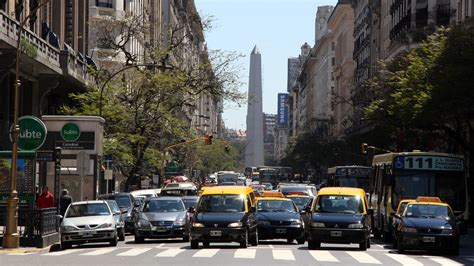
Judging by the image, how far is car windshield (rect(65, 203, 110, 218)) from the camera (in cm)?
3312

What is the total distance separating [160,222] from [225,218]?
5.10 metres

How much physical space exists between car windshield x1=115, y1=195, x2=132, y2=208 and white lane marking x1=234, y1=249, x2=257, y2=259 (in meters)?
14.8

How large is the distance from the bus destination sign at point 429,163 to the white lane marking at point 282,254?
870 centimetres

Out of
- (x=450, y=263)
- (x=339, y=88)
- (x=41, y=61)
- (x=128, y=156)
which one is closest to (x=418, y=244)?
(x=450, y=263)

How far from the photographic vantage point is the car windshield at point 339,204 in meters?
31.3

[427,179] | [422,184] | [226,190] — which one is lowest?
[226,190]

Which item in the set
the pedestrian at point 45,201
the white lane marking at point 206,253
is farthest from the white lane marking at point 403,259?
the pedestrian at point 45,201

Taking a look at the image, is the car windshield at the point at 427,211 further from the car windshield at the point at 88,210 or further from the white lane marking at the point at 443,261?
the car windshield at the point at 88,210

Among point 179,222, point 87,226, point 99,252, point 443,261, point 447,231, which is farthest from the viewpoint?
point 179,222

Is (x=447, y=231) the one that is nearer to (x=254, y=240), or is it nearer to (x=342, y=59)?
(x=254, y=240)

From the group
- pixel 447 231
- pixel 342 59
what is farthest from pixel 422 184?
pixel 342 59

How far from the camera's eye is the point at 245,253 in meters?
27.5

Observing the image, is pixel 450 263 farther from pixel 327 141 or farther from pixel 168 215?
pixel 327 141

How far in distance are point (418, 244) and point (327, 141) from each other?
106 metres
